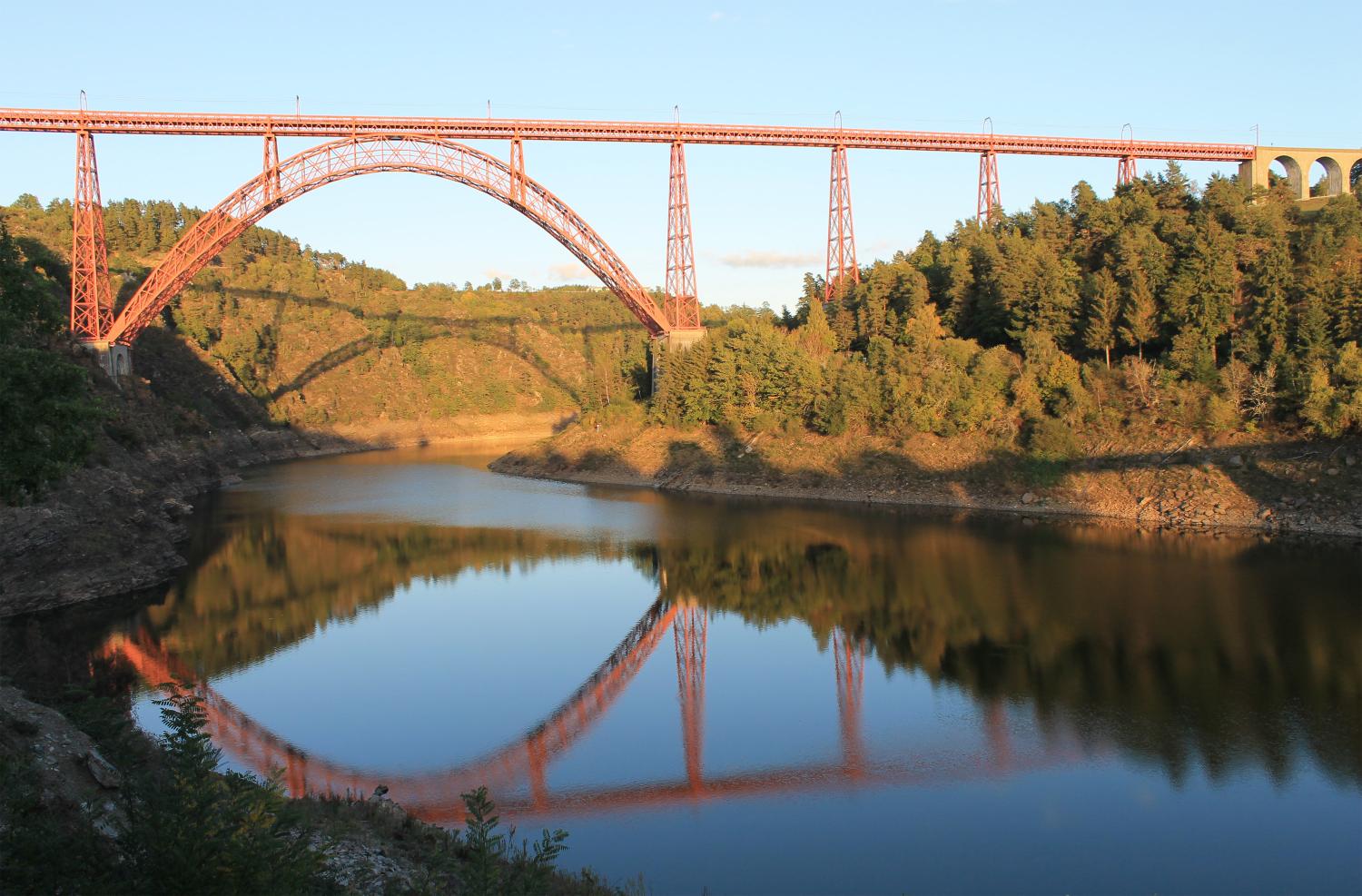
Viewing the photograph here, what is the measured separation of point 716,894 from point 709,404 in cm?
3409

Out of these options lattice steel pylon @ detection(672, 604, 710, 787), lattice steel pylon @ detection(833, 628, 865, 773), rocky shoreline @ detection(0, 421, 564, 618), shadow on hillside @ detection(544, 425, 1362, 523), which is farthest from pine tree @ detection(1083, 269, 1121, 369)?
rocky shoreline @ detection(0, 421, 564, 618)

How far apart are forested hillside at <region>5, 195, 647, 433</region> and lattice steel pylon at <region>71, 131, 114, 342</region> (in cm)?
1390

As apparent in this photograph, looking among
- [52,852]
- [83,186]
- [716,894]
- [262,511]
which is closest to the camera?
[52,852]

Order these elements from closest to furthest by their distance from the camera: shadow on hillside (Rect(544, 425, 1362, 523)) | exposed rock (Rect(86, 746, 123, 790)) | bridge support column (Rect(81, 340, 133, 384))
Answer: exposed rock (Rect(86, 746, 123, 790)), shadow on hillside (Rect(544, 425, 1362, 523)), bridge support column (Rect(81, 340, 133, 384))

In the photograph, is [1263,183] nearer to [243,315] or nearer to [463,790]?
[463,790]

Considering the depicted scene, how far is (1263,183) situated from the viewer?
136 feet

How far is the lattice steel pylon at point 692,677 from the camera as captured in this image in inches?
500

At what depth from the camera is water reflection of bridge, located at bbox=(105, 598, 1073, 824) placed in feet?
37.6

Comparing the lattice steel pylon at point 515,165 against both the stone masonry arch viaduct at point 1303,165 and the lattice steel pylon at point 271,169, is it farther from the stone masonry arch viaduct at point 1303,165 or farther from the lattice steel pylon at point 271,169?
the stone masonry arch viaduct at point 1303,165

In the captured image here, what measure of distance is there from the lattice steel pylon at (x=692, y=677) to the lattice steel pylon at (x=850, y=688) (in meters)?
2.06

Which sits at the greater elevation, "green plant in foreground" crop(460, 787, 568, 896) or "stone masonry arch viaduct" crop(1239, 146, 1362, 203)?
"stone masonry arch viaduct" crop(1239, 146, 1362, 203)

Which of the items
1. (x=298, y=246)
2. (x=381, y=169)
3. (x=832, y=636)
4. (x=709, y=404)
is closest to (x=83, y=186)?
(x=381, y=169)

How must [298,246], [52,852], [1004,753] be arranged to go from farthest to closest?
[298,246] → [1004,753] → [52,852]

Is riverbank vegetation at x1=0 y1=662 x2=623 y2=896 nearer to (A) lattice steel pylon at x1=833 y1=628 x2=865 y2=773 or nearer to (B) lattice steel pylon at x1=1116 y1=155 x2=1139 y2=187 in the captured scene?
(A) lattice steel pylon at x1=833 y1=628 x2=865 y2=773
